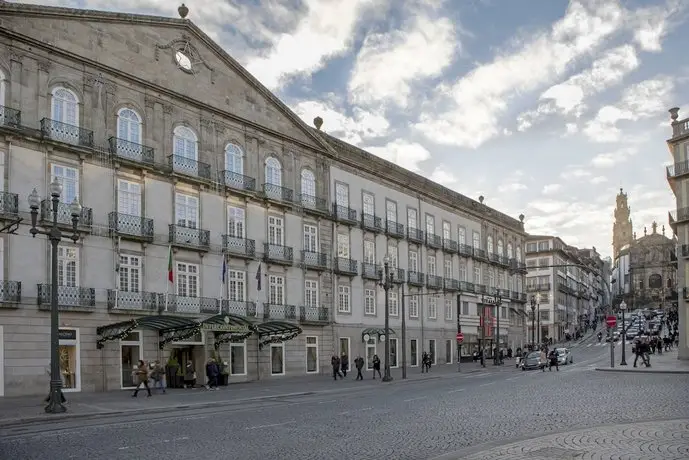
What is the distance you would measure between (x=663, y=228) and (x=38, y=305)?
532 ft

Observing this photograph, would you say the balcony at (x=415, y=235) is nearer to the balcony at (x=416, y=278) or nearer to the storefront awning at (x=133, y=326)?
the balcony at (x=416, y=278)

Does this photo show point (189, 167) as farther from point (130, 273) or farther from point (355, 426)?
point (355, 426)

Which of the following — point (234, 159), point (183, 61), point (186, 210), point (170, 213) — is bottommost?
point (170, 213)

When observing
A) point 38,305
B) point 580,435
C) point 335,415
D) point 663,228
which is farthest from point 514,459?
point 663,228

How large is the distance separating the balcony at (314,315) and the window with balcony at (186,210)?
9808 mm

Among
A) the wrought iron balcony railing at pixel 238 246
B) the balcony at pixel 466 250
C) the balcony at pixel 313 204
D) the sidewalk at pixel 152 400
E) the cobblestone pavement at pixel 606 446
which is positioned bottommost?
the sidewalk at pixel 152 400

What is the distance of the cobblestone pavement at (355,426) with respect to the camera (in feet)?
44.6

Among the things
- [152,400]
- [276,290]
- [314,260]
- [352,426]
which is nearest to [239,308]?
[276,290]

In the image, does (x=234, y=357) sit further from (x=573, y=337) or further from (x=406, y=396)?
(x=573, y=337)

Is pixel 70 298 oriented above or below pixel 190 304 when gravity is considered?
above

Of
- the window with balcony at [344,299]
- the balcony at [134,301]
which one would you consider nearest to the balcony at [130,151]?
the balcony at [134,301]

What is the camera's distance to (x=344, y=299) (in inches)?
1946

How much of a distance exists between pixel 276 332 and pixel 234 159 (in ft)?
32.8

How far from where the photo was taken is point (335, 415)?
19734mm
